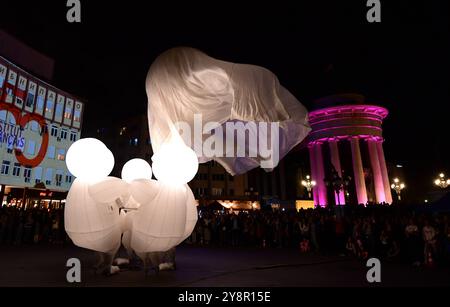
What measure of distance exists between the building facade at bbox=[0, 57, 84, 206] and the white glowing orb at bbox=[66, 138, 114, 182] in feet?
91.4

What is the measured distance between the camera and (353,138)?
35.0m

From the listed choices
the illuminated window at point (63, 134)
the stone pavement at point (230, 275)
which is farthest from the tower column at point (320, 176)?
the illuminated window at point (63, 134)

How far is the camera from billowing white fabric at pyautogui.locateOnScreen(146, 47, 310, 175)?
22.2 ft

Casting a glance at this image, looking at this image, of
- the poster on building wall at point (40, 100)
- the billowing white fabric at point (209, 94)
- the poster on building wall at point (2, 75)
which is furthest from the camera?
the poster on building wall at point (40, 100)

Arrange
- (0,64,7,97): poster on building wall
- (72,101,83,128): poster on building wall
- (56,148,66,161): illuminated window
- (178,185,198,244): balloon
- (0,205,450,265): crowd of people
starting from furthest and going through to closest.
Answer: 1. (72,101,83,128): poster on building wall
2. (56,148,66,161): illuminated window
3. (0,64,7,97): poster on building wall
4. (0,205,450,265): crowd of people
5. (178,185,198,244): balloon

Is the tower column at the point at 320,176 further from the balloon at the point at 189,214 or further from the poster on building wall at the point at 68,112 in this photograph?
the poster on building wall at the point at 68,112

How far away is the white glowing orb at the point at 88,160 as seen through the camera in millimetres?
6523

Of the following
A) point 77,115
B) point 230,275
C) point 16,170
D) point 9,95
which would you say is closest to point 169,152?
point 230,275

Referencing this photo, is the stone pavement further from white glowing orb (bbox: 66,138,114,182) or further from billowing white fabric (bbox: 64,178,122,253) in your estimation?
white glowing orb (bbox: 66,138,114,182)

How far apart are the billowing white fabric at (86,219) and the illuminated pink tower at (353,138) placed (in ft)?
101

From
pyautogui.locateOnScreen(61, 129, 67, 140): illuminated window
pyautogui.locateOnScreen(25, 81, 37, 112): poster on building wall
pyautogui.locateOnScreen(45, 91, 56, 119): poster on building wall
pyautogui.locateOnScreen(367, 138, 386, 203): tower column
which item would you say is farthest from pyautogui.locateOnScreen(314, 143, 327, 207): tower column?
pyautogui.locateOnScreen(25, 81, 37, 112): poster on building wall

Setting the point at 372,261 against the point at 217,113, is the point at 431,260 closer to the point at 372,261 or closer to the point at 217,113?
the point at 372,261

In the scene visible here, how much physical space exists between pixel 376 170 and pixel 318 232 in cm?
2495
